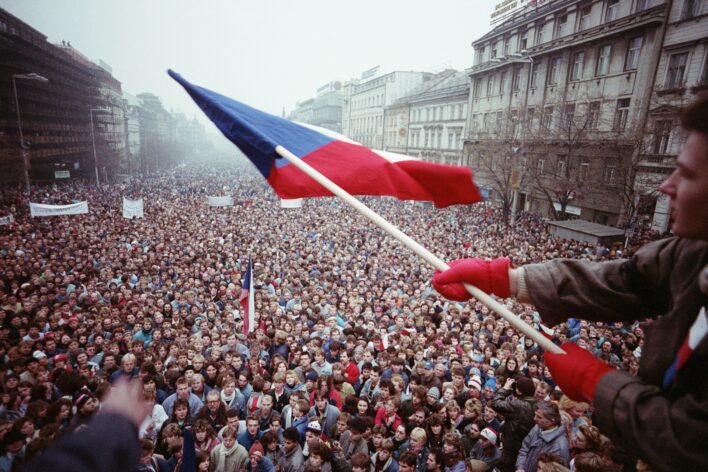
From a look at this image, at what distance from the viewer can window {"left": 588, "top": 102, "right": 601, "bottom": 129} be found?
23169mm

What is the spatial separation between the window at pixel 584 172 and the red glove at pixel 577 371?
2583 centimetres

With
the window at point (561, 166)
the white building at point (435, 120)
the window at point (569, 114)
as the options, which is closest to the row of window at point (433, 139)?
the white building at point (435, 120)

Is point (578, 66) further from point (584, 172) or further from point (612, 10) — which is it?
point (584, 172)

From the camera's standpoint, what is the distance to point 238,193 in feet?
120

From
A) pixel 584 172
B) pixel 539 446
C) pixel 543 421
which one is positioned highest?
pixel 584 172

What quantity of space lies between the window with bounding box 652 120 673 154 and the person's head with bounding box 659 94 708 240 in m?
22.7

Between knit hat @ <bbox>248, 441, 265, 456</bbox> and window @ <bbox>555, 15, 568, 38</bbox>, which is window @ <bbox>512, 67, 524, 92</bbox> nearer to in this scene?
window @ <bbox>555, 15, 568, 38</bbox>

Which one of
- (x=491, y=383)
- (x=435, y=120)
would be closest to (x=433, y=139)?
(x=435, y=120)

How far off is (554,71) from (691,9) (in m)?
9.85

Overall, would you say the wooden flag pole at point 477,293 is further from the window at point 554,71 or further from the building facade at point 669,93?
the window at point 554,71

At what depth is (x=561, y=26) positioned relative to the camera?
29.3 metres

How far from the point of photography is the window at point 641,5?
2266 cm

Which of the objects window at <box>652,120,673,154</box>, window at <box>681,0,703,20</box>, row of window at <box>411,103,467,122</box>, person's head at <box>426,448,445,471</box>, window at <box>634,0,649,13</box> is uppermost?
window at <box>634,0,649,13</box>

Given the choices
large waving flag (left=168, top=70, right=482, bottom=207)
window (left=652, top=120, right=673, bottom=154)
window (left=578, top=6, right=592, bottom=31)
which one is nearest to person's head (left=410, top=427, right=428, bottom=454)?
large waving flag (left=168, top=70, right=482, bottom=207)
